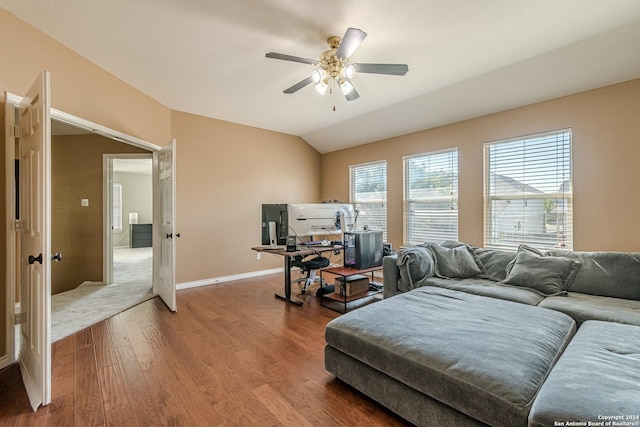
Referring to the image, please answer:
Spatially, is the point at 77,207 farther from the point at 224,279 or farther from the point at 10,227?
the point at 10,227

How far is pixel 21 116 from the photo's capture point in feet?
7.06

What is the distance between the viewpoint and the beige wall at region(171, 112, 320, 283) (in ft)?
14.1

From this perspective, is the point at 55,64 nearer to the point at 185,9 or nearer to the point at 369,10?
the point at 185,9

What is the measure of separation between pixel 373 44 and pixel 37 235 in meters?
2.89

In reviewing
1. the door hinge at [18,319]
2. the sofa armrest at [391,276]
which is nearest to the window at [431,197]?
the sofa armrest at [391,276]

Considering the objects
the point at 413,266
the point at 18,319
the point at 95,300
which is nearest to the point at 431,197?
the point at 413,266

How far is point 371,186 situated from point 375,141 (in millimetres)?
812

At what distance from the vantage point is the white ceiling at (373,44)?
2039 millimetres

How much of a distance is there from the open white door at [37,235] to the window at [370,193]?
13.0 ft

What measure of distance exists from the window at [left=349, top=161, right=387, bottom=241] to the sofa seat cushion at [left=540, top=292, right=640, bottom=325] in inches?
106

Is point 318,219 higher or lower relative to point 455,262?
higher

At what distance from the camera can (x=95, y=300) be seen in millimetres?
3719

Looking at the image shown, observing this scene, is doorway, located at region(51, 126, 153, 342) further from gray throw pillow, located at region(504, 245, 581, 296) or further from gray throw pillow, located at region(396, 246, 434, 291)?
gray throw pillow, located at region(504, 245, 581, 296)

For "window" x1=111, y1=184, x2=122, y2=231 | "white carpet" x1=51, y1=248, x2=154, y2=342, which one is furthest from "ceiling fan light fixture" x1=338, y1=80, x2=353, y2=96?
"window" x1=111, y1=184, x2=122, y2=231
